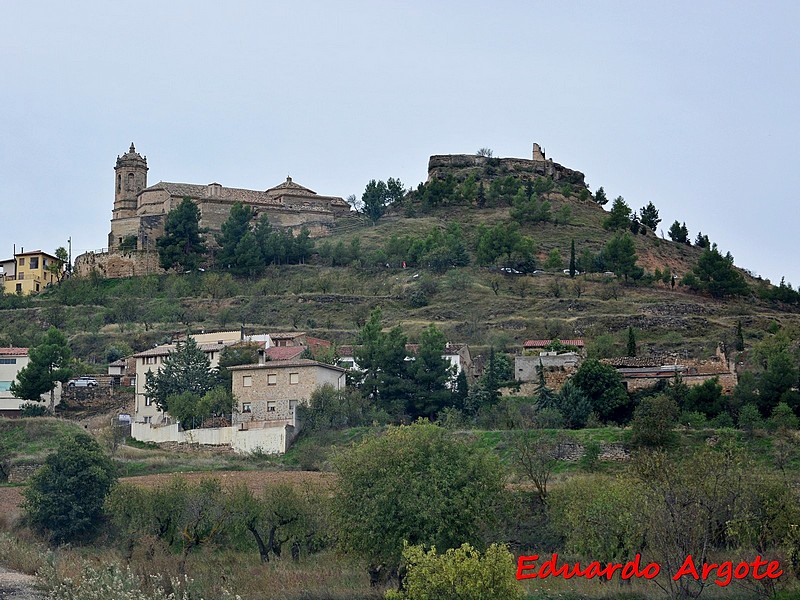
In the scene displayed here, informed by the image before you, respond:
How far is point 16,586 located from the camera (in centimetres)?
3559

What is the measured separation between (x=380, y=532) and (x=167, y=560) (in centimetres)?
698

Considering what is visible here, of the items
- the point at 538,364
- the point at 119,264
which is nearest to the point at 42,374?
the point at 538,364

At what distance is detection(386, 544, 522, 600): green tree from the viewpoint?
1083 inches

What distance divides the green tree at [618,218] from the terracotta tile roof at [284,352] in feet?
128

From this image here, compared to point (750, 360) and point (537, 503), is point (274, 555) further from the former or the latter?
point (750, 360)

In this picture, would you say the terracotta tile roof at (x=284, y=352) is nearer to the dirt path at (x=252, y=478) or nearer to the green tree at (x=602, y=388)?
the dirt path at (x=252, y=478)

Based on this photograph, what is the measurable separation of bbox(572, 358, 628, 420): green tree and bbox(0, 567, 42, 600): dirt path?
24875 mm

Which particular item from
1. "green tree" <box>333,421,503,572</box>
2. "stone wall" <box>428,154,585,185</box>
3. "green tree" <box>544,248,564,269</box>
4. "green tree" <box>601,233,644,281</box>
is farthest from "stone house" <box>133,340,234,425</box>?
"stone wall" <box>428,154,585,185</box>

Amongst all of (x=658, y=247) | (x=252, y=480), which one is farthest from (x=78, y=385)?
(x=658, y=247)

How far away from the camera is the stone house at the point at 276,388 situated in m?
56.6

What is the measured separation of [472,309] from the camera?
3019 inches

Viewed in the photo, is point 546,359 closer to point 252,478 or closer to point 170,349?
point 170,349

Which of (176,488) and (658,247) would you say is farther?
(658,247)

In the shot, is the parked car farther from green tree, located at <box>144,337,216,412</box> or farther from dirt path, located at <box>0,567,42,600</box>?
dirt path, located at <box>0,567,42,600</box>
